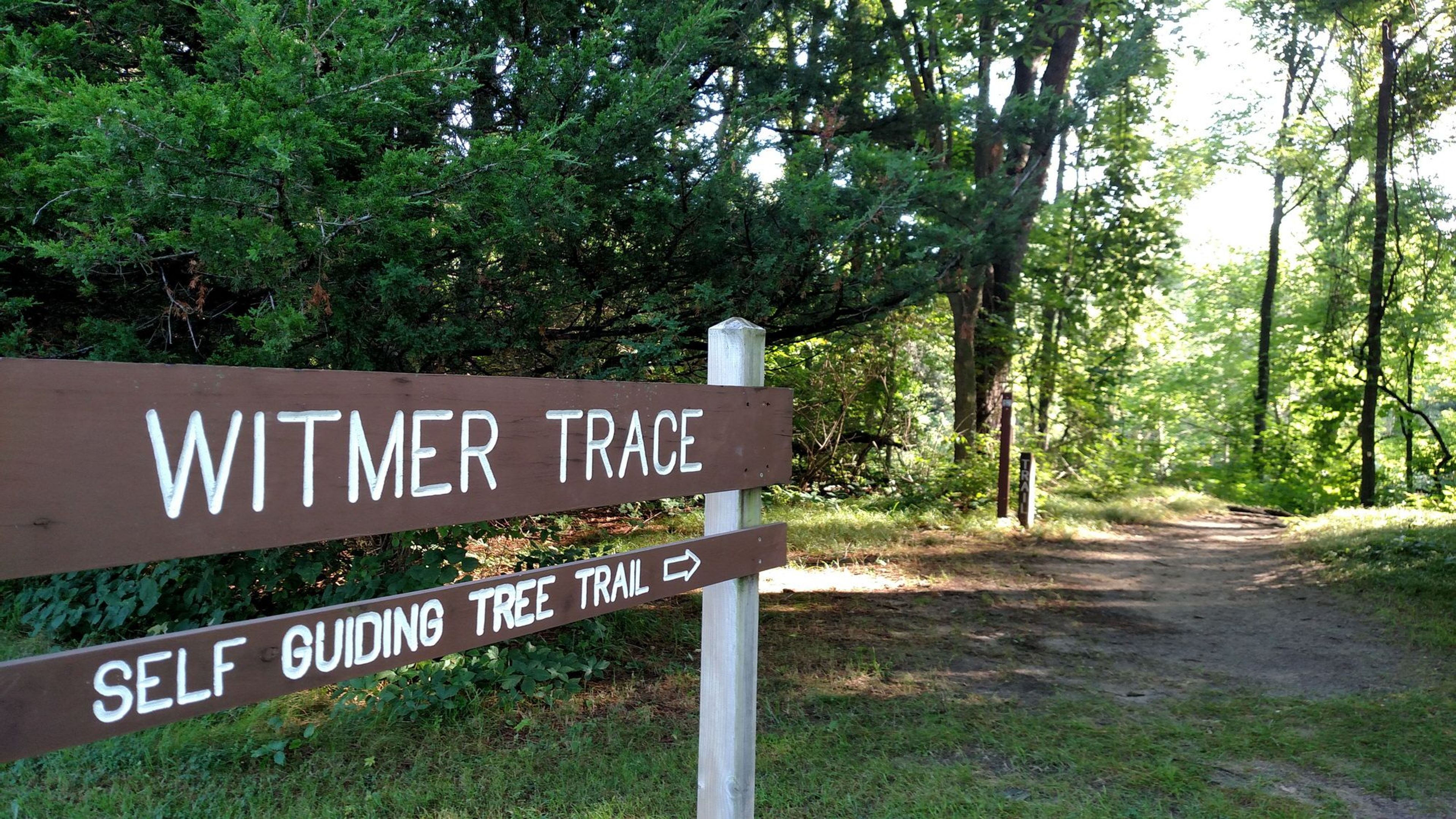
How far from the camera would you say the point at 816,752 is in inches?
161

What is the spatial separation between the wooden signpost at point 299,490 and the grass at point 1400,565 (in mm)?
6501

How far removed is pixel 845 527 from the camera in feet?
33.2

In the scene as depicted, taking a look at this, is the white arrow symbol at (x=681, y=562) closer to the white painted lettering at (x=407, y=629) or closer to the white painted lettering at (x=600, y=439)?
the white painted lettering at (x=600, y=439)

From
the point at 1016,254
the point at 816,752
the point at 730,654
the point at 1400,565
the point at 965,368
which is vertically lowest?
the point at 816,752

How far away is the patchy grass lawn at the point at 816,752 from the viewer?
3.47 metres

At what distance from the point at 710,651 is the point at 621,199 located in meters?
2.83

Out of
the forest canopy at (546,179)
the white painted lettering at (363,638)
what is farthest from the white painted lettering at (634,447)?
the forest canopy at (546,179)

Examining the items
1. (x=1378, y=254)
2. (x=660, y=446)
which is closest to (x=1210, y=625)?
(x=660, y=446)

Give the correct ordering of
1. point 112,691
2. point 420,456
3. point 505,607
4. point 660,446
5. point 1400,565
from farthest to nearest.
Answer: point 1400,565 → point 660,446 → point 505,607 → point 420,456 → point 112,691

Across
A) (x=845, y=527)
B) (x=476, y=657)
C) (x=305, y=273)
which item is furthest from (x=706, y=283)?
(x=845, y=527)

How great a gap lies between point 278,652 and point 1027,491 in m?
10.9

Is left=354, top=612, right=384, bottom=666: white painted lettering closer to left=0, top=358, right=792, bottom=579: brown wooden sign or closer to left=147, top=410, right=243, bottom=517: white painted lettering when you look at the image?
left=0, top=358, right=792, bottom=579: brown wooden sign

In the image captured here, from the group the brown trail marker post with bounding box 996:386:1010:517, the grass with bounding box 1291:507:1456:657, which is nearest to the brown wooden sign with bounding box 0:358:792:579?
the grass with bounding box 1291:507:1456:657

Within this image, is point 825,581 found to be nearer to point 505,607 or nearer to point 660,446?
point 660,446
